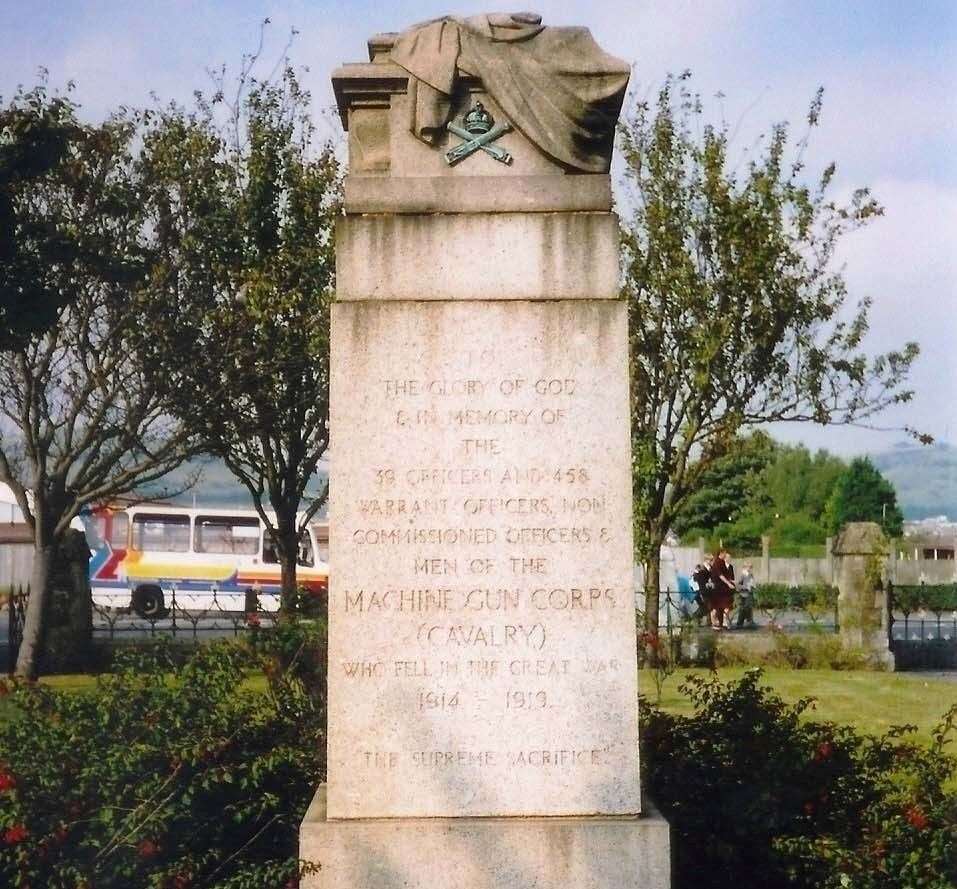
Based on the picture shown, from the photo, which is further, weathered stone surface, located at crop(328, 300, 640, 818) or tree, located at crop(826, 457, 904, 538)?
tree, located at crop(826, 457, 904, 538)

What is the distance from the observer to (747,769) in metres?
7.30

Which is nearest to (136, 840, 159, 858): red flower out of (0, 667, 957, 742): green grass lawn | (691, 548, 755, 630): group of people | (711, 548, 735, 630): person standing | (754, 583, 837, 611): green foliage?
(0, 667, 957, 742): green grass lawn

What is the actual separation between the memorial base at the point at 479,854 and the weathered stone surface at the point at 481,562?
0.37ft

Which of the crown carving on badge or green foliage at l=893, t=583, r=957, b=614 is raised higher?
the crown carving on badge

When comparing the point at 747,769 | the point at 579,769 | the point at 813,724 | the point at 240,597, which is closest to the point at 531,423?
the point at 579,769

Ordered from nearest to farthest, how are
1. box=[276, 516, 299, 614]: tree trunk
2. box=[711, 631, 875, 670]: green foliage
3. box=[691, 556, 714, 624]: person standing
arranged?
1. box=[711, 631, 875, 670]: green foliage
2. box=[276, 516, 299, 614]: tree trunk
3. box=[691, 556, 714, 624]: person standing

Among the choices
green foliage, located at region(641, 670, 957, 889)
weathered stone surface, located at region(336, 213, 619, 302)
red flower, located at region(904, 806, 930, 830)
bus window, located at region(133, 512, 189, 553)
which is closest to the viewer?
weathered stone surface, located at region(336, 213, 619, 302)

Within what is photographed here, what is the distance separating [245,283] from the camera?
68.9 feet

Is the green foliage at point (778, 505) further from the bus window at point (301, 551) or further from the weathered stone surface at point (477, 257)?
the weathered stone surface at point (477, 257)

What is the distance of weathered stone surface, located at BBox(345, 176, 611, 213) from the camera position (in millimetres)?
5965

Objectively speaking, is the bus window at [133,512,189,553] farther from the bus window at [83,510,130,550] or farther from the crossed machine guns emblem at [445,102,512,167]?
the crossed machine guns emblem at [445,102,512,167]

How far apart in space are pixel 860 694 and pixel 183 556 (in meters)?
23.9

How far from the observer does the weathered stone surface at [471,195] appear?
5.96 meters

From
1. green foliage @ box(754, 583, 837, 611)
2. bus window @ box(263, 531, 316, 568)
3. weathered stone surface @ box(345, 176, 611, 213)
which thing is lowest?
green foliage @ box(754, 583, 837, 611)
